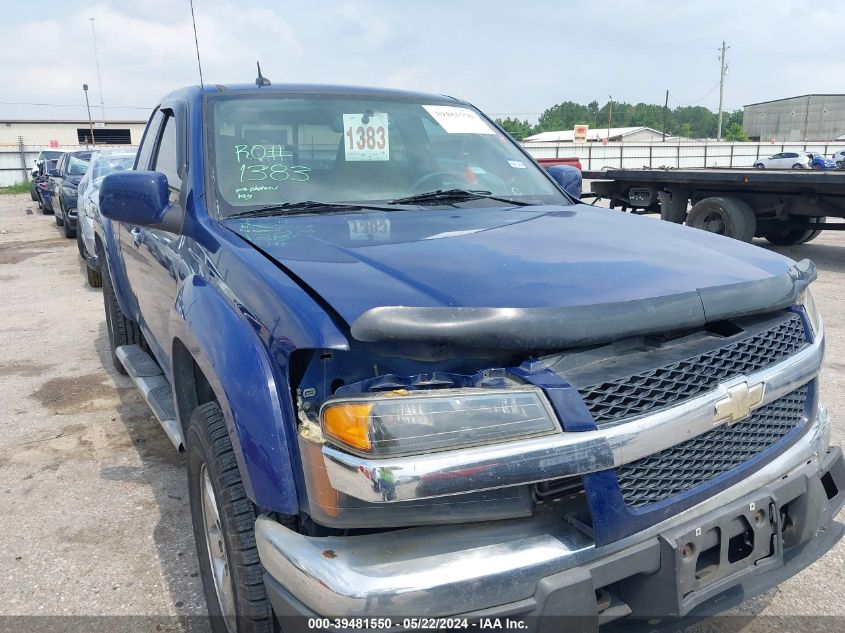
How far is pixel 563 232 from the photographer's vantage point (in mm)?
2523

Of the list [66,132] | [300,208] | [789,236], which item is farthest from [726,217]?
[66,132]

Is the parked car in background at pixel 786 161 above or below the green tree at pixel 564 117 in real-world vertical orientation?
below

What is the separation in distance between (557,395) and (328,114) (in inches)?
79.0

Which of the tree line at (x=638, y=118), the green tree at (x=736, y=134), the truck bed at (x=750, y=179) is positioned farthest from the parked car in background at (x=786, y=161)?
the tree line at (x=638, y=118)

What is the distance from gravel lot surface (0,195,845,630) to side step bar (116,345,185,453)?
45 centimetres

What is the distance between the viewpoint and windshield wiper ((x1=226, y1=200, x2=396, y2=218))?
266cm

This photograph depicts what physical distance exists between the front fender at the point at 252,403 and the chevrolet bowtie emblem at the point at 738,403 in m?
1.06

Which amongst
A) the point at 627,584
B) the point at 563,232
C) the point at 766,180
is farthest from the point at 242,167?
the point at 766,180

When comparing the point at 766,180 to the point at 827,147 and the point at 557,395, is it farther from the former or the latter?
the point at 827,147

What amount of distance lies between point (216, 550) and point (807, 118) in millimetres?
90013

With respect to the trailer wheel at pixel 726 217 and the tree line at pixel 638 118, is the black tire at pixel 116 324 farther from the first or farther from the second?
the tree line at pixel 638 118

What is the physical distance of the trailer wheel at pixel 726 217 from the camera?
9.49 meters

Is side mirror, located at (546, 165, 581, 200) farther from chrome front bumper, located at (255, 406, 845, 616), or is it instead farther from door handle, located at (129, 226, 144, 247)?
chrome front bumper, located at (255, 406, 845, 616)

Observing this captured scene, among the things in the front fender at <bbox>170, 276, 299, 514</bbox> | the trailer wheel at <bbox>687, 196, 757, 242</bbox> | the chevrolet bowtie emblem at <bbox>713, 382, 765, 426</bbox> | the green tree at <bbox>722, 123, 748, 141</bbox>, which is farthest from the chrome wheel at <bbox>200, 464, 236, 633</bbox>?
the green tree at <bbox>722, 123, 748, 141</bbox>
